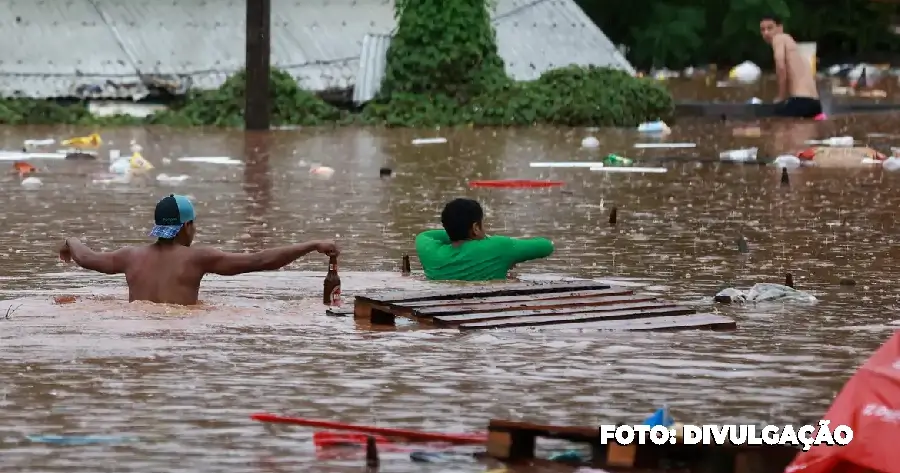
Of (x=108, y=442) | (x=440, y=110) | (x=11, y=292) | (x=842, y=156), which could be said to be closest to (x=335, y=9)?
(x=440, y=110)

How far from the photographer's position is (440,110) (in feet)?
91.8

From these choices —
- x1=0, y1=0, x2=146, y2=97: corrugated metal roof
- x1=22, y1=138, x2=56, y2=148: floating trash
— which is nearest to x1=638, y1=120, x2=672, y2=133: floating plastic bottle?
x1=0, y1=0, x2=146, y2=97: corrugated metal roof

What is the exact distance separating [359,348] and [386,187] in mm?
8729

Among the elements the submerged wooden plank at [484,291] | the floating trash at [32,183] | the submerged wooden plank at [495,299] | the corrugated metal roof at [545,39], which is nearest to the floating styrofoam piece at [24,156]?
the floating trash at [32,183]

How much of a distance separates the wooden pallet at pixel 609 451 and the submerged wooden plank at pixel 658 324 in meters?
2.72

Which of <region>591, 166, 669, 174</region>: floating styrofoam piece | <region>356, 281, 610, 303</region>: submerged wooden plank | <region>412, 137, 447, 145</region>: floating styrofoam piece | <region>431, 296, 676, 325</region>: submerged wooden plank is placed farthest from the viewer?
<region>412, 137, 447, 145</region>: floating styrofoam piece

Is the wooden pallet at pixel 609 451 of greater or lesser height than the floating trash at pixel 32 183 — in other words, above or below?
below

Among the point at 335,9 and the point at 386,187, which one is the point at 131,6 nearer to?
the point at 335,9

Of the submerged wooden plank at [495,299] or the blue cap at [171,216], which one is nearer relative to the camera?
the submerged wooden plank at [495,299]

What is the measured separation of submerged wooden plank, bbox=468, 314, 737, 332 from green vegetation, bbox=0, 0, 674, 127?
1749cm

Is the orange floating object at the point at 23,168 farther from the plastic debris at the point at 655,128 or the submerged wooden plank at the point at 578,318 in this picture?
the submerged wooden plank at the point at 578,318

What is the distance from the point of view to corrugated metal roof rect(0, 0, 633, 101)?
2822 cm

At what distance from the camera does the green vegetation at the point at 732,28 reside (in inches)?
1656

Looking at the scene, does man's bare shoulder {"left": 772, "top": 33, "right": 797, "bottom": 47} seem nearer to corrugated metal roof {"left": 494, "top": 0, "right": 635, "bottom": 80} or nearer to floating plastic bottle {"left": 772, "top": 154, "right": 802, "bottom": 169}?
floating plastic bottle {"left": 772, "top": 154, "right": 802, "bottom": 169}
